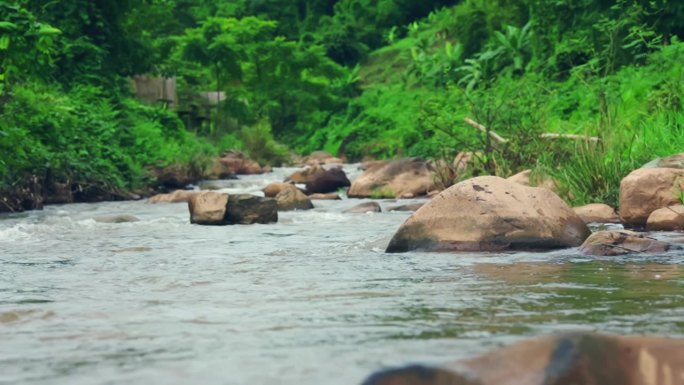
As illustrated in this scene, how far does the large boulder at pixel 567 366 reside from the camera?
3650 mm

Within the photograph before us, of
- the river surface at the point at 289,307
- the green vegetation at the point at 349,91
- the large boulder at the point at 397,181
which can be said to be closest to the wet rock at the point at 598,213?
the green vegetation at the point at 349,91

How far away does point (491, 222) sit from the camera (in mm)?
9062

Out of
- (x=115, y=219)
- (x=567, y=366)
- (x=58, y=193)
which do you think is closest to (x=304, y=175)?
(x=58, y=193)

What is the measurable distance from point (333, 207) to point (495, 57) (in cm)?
1537

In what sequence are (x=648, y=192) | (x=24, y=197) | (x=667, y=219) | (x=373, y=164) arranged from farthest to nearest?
(x=373, y=164) < (x=24, y=197) < (x=648, y=192) < (x=667, y=219)

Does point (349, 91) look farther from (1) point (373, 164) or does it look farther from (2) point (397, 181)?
(2) point (397, 181)

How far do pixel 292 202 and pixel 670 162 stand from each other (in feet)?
20.8

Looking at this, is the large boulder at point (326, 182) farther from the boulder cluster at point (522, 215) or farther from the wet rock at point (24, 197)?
the boulder cluster at point (522, 215)

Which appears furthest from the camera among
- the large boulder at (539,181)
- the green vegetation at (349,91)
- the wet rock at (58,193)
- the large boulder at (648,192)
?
the wet rock at (58,193)

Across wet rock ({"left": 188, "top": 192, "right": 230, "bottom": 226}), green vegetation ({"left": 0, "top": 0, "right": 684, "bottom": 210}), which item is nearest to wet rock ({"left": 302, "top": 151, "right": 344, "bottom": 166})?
green vegetation ({"left": 0, "top": 0, "right": 684, "bottom": 210})

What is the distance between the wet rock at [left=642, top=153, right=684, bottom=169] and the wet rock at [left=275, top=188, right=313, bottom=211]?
5923 millimetres

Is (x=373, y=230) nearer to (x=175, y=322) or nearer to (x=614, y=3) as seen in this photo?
(x=175, y=322)

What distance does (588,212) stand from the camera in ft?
38.5

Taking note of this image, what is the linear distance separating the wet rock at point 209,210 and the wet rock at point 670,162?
513 cm
